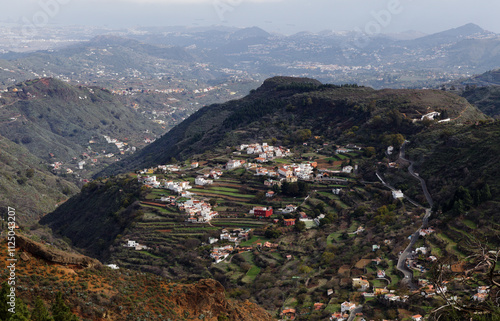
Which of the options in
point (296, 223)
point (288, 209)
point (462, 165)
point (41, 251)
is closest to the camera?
point (41, 251)

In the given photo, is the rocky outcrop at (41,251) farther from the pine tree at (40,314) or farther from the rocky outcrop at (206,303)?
the rocky outcrop at (206,303)

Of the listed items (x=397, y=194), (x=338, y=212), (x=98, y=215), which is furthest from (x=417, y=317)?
(x=98, y=215)

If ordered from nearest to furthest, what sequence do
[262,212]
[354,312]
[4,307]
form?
[4,307]
[354,312]
[262,212]

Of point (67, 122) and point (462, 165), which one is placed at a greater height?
point (462, 165)

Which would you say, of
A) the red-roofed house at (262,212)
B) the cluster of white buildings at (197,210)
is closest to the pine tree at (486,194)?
the red-roofed house at (262,212)

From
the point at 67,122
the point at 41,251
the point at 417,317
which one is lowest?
the point at 67,122

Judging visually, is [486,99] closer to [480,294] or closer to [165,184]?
[165,184]

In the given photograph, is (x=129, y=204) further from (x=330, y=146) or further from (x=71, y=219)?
(x=330, y=146)
